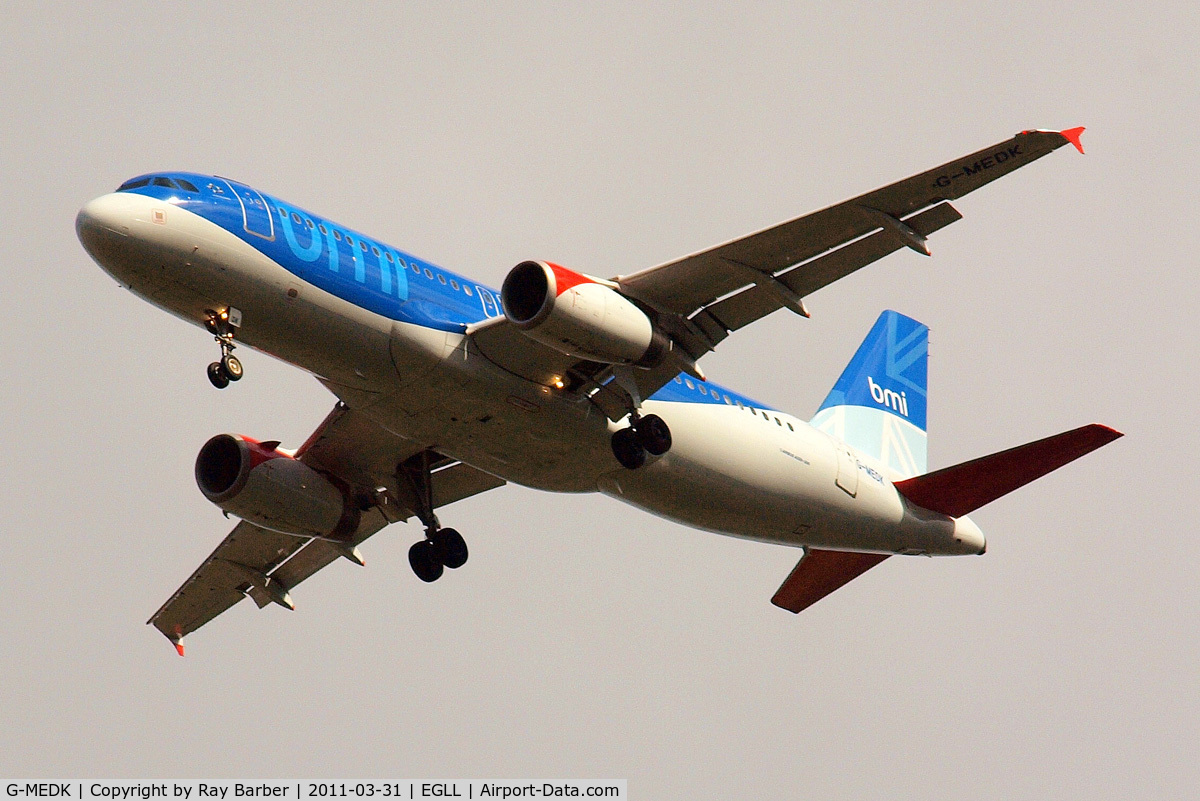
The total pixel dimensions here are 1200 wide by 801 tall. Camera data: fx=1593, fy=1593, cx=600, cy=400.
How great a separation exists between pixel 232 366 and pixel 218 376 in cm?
30

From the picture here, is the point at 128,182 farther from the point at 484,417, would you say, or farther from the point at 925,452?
the point at 925,452

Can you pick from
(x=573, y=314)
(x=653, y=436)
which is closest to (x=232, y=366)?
(x=573, y=314)

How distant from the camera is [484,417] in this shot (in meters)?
28.9

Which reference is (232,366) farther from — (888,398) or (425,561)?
(888,398)

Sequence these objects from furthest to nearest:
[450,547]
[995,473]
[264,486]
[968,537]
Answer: [968,537] < [450,547] < [995,473] < [264,486]

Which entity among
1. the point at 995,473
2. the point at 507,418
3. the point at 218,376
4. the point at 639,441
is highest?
the point at 995,473

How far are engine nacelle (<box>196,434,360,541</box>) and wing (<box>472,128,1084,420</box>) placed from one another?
6.65 m

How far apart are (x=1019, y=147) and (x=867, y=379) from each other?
1372 cm

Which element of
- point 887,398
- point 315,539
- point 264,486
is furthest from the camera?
point 887,398

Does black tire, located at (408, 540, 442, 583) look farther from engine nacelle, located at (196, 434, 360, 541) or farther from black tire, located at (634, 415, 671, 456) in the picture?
black tire, located at (634, 415, 671, 456)

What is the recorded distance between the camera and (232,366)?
87.6 feet

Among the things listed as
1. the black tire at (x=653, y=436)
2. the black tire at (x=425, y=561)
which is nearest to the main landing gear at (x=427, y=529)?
the black tire at (x=425, y=561)

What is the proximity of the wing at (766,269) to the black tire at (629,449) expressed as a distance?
493 millimetres

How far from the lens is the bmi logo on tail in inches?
1518
